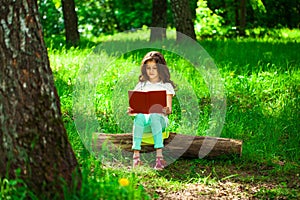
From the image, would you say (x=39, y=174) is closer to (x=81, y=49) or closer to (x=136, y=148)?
(x=136, y=148)

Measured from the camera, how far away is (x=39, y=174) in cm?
329

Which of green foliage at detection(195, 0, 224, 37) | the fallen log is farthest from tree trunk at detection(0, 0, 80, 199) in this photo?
green foliage at detection(195, 0, 224, 37)

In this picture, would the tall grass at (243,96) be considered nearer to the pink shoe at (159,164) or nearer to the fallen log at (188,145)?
the fallen log at (188,145)

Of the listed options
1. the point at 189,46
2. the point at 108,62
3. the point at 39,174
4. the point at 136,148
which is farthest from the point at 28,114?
the point at 189,46

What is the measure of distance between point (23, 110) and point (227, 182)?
6.24 ft

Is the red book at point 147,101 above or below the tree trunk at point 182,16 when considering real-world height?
below

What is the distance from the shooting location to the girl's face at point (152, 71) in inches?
192

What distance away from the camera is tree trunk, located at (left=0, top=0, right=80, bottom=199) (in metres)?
3.28

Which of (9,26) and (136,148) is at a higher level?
(9,26)

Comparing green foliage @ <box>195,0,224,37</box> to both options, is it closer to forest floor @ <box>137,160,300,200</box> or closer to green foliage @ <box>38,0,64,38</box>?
green foliage @ <box>38,0,64,38</box>

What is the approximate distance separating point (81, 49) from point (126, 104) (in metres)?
3.53

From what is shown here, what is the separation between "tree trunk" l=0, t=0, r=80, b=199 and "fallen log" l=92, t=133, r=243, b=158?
1603 millimetres

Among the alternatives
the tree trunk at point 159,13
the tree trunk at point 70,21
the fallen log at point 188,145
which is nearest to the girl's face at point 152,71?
the fallen log at point 188,145

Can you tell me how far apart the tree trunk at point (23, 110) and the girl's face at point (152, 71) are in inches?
66.2
